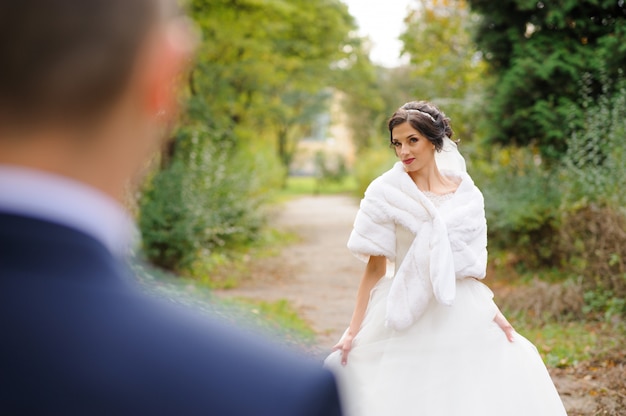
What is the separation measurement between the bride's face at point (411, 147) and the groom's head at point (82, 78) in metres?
2.67

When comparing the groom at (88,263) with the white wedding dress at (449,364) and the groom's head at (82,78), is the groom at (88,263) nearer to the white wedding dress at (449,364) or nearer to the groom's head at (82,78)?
the groom's head at (82,78)

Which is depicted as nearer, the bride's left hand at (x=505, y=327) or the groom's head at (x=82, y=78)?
the groom's head at (x=82, y=78)

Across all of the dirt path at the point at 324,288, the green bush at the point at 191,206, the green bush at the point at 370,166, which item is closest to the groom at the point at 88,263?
the dirt path at the point at 324,288

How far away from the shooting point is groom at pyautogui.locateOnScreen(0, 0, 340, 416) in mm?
580

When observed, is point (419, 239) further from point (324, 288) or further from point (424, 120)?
point (324, 288)

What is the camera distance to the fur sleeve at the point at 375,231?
323cm

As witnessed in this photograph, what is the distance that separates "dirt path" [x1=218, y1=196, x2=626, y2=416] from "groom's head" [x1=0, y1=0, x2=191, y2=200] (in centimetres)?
193

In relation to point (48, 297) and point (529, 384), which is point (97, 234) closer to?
point (48, 297)

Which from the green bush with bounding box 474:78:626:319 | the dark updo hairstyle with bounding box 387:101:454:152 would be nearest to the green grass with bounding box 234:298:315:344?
the green bush with bounding box 474:78:626:319

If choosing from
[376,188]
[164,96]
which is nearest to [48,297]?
[164,96]

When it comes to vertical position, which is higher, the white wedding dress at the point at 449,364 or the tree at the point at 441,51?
the tree at the point at 441,51

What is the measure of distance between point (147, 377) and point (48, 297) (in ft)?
0.36

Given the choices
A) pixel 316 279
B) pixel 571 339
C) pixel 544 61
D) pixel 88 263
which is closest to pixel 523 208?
pixel 544 61

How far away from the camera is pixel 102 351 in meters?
0.59
